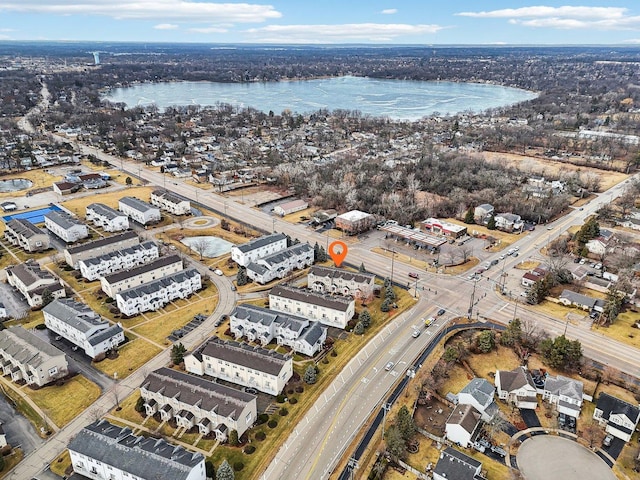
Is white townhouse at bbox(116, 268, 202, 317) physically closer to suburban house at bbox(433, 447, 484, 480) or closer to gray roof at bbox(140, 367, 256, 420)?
gray roof at bbox(140, 367, 256, 420)

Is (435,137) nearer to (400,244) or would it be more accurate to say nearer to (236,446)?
(400,244)

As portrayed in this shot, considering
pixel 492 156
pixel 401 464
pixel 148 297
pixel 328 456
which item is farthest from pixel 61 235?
pixel 492 156

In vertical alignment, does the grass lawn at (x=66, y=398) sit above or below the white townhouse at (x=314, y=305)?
below

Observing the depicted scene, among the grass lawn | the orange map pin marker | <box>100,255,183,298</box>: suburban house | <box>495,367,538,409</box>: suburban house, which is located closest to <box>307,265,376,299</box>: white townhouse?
the orange map pin marker

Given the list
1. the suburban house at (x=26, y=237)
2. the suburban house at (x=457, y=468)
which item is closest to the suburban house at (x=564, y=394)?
the suburban house at (x=457, y=468)

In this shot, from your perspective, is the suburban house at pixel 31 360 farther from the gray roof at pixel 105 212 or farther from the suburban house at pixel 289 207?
the suburban house at pixel 289 207

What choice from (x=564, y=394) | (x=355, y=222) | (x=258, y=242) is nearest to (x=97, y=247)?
(x=258, y=242)

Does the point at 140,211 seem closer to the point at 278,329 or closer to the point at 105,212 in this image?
the point at 105,212

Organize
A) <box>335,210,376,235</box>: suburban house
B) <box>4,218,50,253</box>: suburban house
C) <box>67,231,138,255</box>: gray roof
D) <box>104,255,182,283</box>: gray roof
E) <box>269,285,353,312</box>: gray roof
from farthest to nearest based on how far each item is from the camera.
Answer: <box>335,210,376,235</box>: suburban house
<box>4,218,50,253</box>: suburban house
<box>67,231,138,255</box>: gray roof
<box>104,255,182,283</box>: gray roof
<box>269,285,353,312</box>: gray roof
